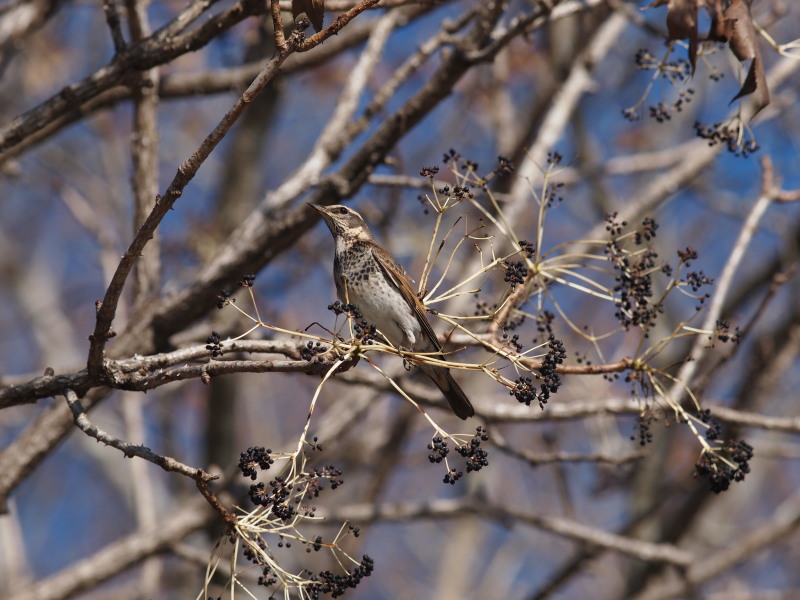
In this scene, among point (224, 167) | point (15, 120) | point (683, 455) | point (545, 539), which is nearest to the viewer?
point (15, 120)

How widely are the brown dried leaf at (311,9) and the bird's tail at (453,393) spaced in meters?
2.16

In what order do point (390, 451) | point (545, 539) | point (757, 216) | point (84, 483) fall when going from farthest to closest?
point (84, 483) → point (545, 539) → point (390, 451) → point (757, 216)

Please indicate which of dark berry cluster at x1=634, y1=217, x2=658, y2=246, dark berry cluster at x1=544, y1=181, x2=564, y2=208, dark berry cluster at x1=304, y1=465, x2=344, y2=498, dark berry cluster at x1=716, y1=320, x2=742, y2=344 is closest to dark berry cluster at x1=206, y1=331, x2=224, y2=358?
dark berry cluster at x1=304, y1=465, x2=344, y2=498

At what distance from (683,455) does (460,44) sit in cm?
786

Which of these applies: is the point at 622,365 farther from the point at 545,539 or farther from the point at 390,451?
the point at 545,539

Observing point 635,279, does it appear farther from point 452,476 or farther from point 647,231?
point 452,476

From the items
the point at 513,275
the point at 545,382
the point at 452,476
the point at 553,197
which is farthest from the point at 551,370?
the point at 553,197

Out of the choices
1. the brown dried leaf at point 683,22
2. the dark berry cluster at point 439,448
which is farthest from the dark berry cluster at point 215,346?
the brown dried leaf at point 683,22

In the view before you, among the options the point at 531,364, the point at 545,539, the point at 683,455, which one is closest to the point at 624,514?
the point at 683,455

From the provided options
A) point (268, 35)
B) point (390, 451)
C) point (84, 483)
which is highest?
point (84, 483)

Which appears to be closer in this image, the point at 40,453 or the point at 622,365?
the point at 622,365

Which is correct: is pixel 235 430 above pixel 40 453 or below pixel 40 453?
above

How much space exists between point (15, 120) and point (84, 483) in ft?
40.0

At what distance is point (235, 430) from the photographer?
7.21 meters
